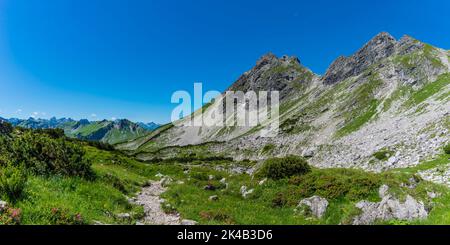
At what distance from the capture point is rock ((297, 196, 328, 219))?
15.5 metres

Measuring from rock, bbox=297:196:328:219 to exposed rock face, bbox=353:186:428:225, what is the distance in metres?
1.91

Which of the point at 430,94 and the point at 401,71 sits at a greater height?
the point at 401,71

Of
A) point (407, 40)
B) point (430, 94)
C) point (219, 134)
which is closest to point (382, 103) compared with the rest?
point (430, 94)

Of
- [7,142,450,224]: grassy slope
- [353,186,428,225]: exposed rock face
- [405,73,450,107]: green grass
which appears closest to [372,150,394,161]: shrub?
[7,142,450,224]: grassy slope

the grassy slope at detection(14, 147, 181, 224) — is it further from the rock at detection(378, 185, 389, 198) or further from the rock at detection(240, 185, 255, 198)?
the rock at detection(378, 185, 389, 198)

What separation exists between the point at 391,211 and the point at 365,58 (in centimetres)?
16009

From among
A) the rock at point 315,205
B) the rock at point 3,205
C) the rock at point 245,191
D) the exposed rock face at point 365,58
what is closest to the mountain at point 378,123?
the exposed rock face at point 365,58

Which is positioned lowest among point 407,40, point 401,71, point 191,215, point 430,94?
point 191,215

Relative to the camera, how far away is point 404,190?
1479 centimetres

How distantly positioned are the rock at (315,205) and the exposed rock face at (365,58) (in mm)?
144920

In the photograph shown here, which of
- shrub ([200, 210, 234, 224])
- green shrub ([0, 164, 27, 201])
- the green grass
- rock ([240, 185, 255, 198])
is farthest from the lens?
the green grass

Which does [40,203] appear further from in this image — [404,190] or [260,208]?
[404,190]

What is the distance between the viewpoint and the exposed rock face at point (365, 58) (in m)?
146

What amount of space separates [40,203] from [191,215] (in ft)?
23.1
